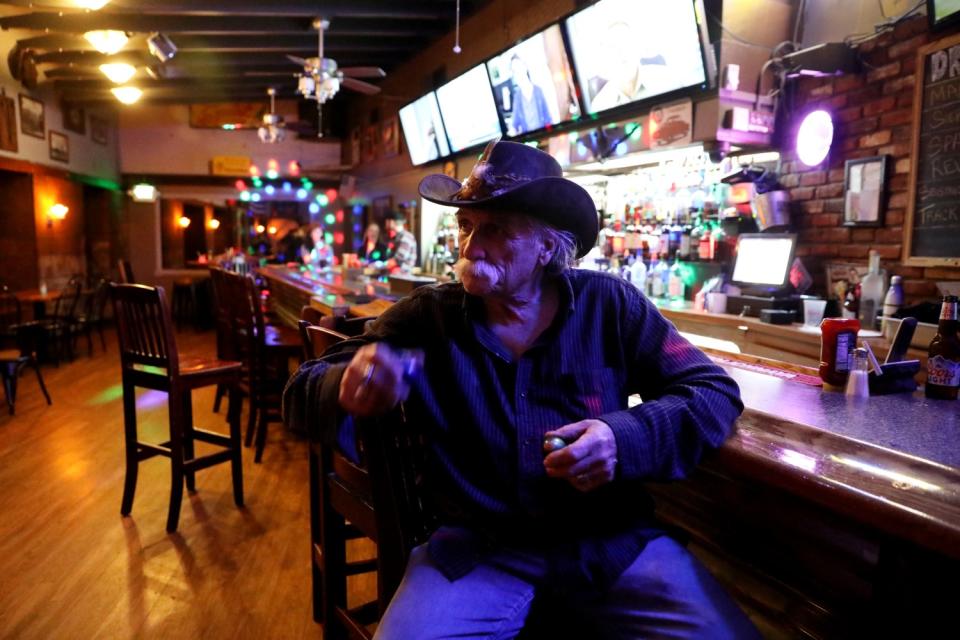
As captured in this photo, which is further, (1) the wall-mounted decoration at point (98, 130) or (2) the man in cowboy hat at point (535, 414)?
(1) the wall-mounted decoration at point (98, 130)

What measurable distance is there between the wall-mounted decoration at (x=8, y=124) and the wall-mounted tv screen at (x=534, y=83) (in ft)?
22.9

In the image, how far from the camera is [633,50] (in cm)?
433

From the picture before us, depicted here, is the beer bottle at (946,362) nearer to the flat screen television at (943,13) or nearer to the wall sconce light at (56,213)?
the flat screen television at (943,13)

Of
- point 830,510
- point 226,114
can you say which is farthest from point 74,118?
point 830,510

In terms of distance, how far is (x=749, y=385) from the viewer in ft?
5.68

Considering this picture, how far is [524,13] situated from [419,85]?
318 centimetres

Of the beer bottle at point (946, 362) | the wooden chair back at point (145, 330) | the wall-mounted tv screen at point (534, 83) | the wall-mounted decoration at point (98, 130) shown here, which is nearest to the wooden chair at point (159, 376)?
the wooden chair back at point (145, 330)

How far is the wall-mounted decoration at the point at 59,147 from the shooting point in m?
10.1

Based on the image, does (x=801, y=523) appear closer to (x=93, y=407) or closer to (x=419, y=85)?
(x=93, y=407)

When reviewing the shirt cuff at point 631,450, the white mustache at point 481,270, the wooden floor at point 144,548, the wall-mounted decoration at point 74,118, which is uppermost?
the wall-mounted decoration at point 74,118

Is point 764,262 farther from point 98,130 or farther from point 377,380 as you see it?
point 98,130

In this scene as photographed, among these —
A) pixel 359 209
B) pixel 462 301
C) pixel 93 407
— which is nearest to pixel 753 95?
pixel 462 301

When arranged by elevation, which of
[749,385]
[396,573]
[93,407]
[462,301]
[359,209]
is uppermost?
[359,209]

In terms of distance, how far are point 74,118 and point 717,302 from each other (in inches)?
451
